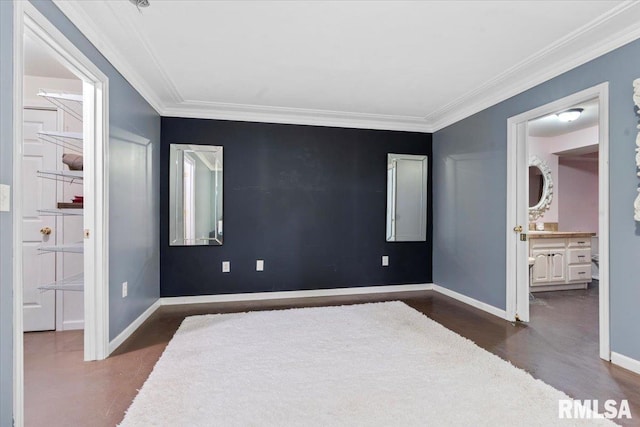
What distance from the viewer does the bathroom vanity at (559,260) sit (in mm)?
4461

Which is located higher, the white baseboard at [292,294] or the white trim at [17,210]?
the white trim at [17,210]

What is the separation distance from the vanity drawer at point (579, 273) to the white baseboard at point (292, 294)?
2084 mm

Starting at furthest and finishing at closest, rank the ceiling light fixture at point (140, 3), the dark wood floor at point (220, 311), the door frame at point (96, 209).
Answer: the door frame at point (96, 209)
the ceiling light fixture at point (140, 3)
the dark wood floor at point (220, 311)

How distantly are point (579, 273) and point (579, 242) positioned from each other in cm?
45

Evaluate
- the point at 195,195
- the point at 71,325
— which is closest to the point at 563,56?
the point at 195,195

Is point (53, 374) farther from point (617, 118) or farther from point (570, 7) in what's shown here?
point (617, 118)

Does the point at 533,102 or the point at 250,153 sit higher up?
the point at 533,102

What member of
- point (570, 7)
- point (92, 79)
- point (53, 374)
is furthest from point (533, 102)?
point (53, 374)

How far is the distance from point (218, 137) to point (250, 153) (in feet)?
1.41

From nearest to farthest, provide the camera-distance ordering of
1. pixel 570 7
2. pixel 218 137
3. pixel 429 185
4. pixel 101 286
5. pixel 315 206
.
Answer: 1. pixel 570 7
2. pixel 101 286
3. pixel 218 137
4. pixel 315 206
5. pixel 429 185

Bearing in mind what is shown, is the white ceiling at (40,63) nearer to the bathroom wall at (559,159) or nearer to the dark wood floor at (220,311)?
the dark wood floor at (220,311)

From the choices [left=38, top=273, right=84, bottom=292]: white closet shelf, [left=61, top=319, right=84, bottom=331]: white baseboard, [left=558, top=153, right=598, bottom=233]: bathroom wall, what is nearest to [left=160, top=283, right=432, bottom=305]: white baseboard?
[left=61, top=319, right=84, bottom=331]: white baseboard

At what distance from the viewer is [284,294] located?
4.08 metres
